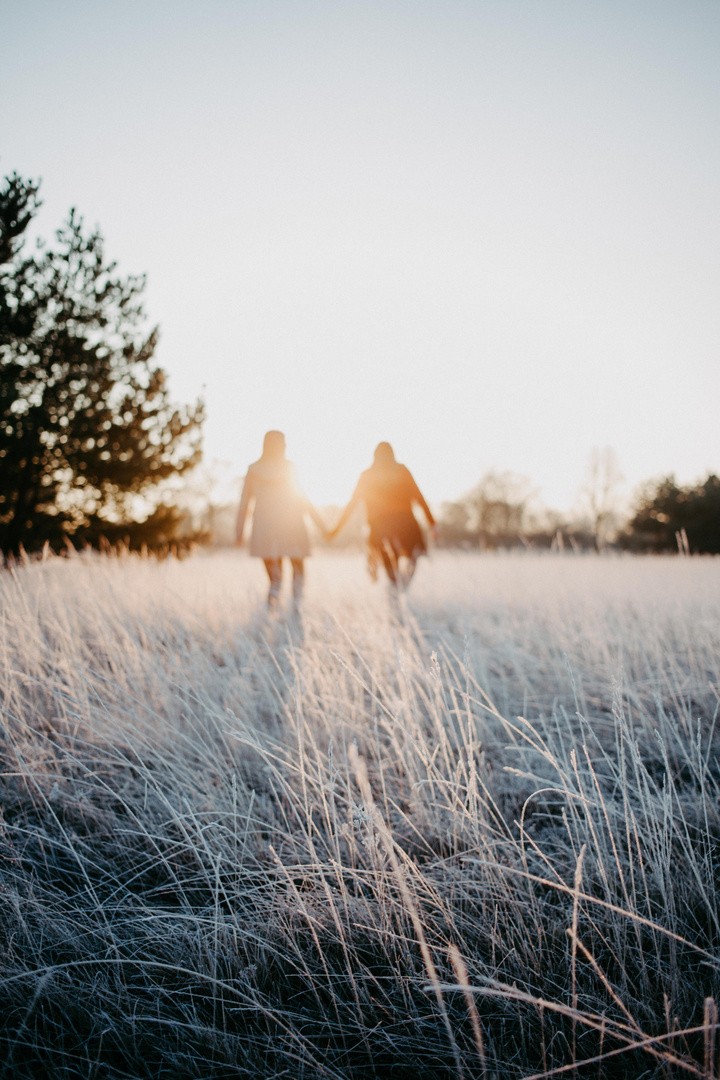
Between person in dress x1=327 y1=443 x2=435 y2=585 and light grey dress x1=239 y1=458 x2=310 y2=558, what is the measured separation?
0.39m

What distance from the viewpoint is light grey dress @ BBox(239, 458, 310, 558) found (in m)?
4.49

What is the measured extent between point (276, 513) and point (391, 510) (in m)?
1.20

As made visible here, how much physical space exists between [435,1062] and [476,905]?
0.33 meters

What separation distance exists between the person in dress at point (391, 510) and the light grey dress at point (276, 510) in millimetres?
393

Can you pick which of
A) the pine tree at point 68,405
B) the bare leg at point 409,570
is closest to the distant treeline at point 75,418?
the pine tree at point 68,405

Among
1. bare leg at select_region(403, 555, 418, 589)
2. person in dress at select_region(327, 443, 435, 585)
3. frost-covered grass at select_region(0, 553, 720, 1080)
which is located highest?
person in dress at select_region(327, 443, 435, 585)

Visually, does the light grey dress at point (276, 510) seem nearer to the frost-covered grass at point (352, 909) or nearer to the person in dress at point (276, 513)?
the person in dress at point (276, 513)

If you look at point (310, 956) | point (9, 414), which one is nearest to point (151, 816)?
point (310, 956)

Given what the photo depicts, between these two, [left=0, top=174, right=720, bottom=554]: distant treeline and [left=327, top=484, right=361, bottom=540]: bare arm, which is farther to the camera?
[left=0, top=174, right=720, bottom=554]: distant treeline

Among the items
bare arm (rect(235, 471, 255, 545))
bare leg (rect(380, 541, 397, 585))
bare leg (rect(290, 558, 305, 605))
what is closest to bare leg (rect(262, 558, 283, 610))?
bare leg (rect(290, 558, 305, 605))

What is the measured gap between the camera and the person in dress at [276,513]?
449 centimetres

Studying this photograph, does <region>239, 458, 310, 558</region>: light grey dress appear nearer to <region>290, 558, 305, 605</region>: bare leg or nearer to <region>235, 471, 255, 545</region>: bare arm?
<region>235, 471, 255, 545</region>: bare arm

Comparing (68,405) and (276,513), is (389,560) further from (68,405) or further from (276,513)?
(68,405)

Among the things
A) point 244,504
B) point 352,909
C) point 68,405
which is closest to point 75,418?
point 68,405
